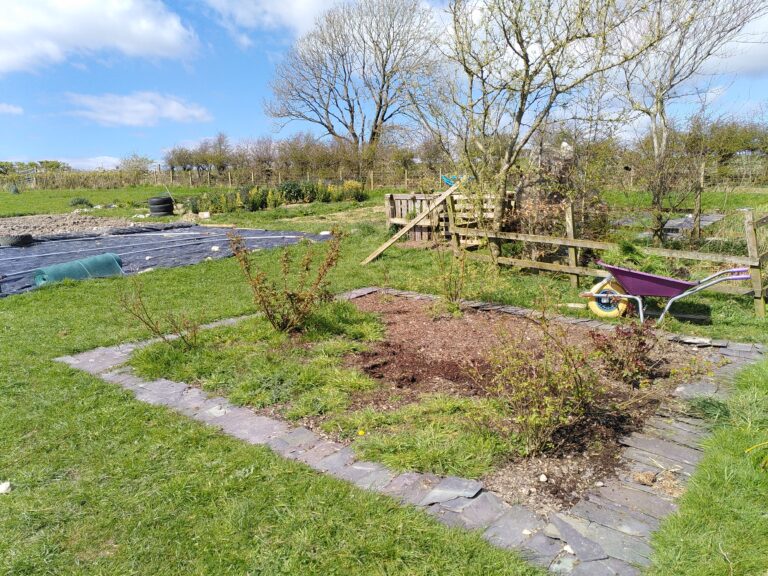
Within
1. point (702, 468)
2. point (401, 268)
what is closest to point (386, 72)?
point (401, 268)

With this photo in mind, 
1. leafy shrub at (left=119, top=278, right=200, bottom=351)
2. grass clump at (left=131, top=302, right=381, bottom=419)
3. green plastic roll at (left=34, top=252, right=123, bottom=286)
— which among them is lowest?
grass clump at (left=131, top=302, right=381, bottom=419)

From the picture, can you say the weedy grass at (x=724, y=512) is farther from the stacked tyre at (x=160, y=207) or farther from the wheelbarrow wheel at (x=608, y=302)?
the stacked tyre at (x=160, y=207)

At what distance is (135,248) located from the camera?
12109 millimetres

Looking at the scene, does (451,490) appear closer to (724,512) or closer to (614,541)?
(614,541)

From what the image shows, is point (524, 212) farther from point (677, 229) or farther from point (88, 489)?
point (88, 489)

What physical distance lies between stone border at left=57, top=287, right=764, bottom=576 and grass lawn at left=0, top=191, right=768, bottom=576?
0.10 metres

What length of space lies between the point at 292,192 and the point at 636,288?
2062 centimetres

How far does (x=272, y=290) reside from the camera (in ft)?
17.4

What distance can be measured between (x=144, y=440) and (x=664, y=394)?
3.91 m

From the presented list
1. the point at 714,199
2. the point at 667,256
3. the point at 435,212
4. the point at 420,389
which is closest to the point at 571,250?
the point at 667,256

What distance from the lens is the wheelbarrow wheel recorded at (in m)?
5.88

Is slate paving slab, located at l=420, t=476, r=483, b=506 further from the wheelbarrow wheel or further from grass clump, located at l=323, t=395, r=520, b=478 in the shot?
the wheelbarrow wheel

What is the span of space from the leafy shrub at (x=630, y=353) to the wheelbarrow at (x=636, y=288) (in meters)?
0.64

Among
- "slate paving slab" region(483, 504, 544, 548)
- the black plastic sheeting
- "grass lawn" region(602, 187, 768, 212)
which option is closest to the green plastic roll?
the black plastic sheeting
